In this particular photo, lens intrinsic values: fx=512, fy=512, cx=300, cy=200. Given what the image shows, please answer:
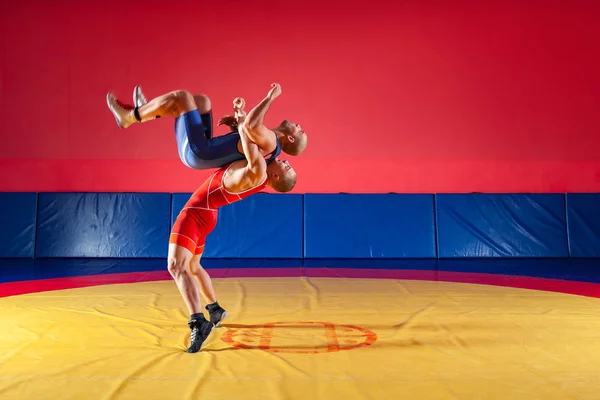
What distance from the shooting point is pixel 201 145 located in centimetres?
326

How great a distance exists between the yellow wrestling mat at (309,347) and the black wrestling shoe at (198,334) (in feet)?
0.20

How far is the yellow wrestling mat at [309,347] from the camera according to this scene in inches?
84.8

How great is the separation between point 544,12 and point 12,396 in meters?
9.40

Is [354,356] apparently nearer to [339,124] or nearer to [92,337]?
[92,337]

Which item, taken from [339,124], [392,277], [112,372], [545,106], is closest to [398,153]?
[339,124]

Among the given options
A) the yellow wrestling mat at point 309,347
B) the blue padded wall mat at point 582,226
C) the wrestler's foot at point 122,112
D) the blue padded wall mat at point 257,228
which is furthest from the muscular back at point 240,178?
the blue padded wall mat at point 582,226

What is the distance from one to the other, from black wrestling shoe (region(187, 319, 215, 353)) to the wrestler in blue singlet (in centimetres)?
100

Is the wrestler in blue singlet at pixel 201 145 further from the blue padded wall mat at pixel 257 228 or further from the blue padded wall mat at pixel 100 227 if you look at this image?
the blue padded wall mat at pixel 100 227

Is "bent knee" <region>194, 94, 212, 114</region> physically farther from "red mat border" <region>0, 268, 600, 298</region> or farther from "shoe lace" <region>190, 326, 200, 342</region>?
"red mat border" <region>0, 268, 600, 298</region>

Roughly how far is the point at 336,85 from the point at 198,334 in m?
6.42

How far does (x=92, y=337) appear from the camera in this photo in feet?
9.94

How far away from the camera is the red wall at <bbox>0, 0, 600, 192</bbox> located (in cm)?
848

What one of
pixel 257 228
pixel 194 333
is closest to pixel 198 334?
pixel 194 333

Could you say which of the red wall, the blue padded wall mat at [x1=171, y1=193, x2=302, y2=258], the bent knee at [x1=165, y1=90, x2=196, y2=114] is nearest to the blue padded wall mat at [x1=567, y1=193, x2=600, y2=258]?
the red wall
